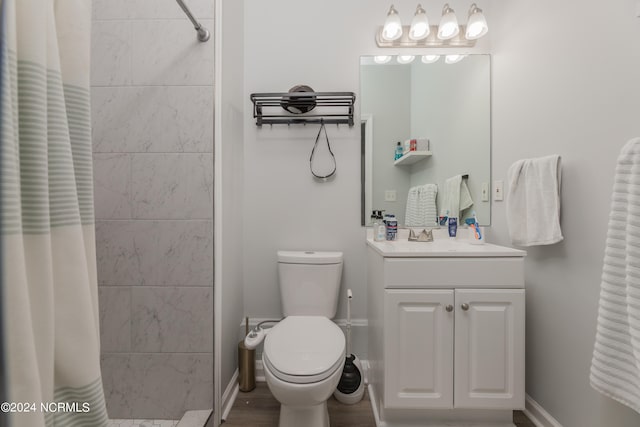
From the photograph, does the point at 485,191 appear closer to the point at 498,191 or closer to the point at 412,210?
the point at 498,191

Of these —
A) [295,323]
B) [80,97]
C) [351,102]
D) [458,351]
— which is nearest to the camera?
[80,97]

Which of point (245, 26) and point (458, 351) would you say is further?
point (245, 26)

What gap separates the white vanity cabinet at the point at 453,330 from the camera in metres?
1.20

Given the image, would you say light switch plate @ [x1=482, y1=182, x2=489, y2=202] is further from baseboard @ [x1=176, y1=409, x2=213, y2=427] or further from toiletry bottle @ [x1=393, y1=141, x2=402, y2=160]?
baseboard @ [x1=176, y1=409, x2=213, y2=427]

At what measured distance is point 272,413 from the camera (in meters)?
1.40

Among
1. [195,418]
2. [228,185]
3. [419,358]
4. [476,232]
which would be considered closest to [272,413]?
[195,418]

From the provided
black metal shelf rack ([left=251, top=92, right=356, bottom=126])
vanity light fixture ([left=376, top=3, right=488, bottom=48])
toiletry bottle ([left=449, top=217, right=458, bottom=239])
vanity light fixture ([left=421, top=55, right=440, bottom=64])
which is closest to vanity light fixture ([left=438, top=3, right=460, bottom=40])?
vanity light fixture ([left=376, top=3, right=488, bottom=48])

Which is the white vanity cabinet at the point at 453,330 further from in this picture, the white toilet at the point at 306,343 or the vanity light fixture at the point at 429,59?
the vanity light fixture at the point at 429,59

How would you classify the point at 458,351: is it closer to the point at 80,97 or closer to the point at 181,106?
the point at 80,97

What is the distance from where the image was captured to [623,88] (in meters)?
0.94

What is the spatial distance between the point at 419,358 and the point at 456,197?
952mm

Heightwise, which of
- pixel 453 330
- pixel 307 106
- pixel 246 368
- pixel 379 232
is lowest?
pixel 246 368

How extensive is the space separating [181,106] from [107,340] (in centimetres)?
113

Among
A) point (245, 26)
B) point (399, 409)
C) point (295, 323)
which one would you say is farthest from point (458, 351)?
point (245, 26)
